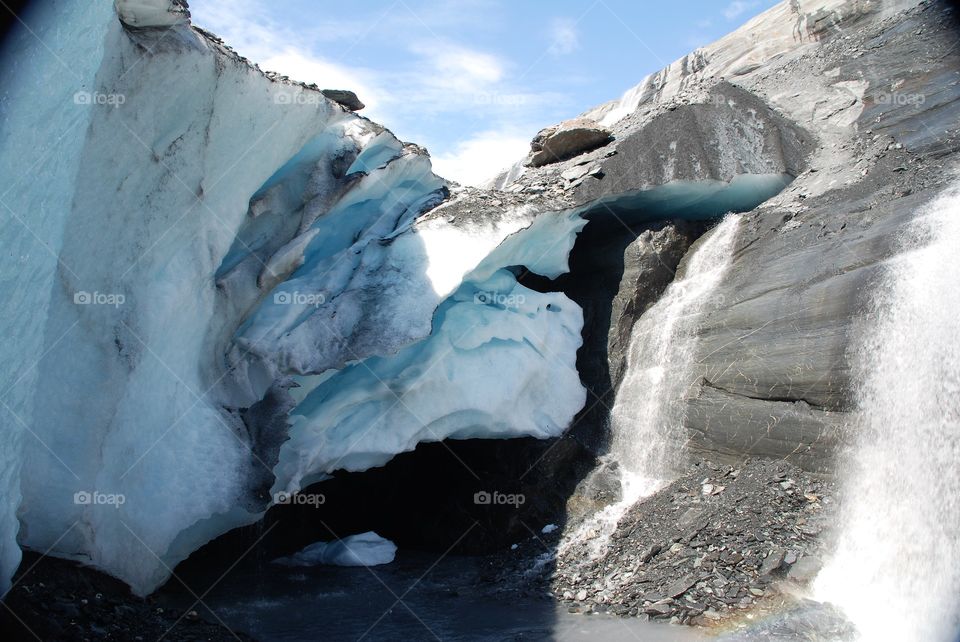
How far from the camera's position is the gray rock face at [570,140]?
36.8 ft

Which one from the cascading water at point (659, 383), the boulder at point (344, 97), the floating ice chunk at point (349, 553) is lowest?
the floating ice chunk at point (349, 553)

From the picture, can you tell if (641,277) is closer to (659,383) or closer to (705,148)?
(659,383)

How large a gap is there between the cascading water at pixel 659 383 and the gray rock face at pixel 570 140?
231 centimetres

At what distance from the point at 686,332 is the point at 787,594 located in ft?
11.7

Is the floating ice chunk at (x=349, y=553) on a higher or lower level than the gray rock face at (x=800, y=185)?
lower

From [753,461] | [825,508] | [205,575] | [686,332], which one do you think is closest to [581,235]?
[686,332]

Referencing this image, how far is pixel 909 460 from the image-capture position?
6.29m

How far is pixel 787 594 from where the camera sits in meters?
6.03

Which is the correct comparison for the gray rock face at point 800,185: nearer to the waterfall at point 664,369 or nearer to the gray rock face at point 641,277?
the gray rock face at point 641,277

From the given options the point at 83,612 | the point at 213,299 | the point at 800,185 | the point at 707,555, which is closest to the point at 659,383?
the point at 707,555

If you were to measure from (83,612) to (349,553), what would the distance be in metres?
3.96

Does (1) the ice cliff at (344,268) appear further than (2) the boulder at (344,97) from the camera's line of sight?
No

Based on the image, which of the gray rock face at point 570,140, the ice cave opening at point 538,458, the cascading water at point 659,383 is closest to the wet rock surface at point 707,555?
the cascading water at point 659,383

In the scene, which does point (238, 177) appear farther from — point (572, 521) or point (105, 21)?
point (572, 521)
